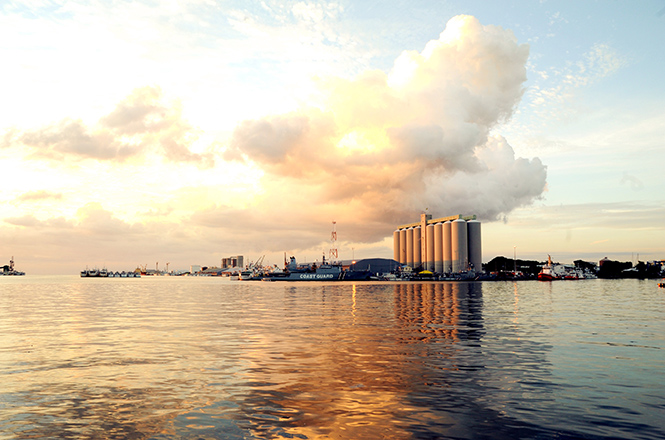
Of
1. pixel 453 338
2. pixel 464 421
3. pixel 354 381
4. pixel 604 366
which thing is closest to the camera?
pixel 464 421

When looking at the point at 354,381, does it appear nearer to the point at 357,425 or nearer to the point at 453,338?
the point at 357,425

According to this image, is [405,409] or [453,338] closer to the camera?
[405,409]

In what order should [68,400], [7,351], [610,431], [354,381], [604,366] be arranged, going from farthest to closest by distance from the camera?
1. [7,351]
2. [604,366]
3. [354,381]
4. [68,400]
5. [610,431]

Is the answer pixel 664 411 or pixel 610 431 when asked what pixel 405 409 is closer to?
pixel 610 431

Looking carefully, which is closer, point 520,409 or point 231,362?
point 520,409

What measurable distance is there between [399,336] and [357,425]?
88.4 feet

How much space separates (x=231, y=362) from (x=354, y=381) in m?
10.2

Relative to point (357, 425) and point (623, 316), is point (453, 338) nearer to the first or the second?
point (357, 425)

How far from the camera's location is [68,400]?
2181cm

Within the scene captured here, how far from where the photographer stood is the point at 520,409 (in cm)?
2016

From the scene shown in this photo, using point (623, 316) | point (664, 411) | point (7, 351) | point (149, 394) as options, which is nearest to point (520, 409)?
point (664, 411)

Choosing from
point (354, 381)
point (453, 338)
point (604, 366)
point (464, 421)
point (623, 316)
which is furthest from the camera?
point (623, 316)

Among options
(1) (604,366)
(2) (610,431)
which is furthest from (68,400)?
(1) (604,366)

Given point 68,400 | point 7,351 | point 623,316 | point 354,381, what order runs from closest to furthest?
point 68,400, point 354,381, point 7,351, point 623,316
